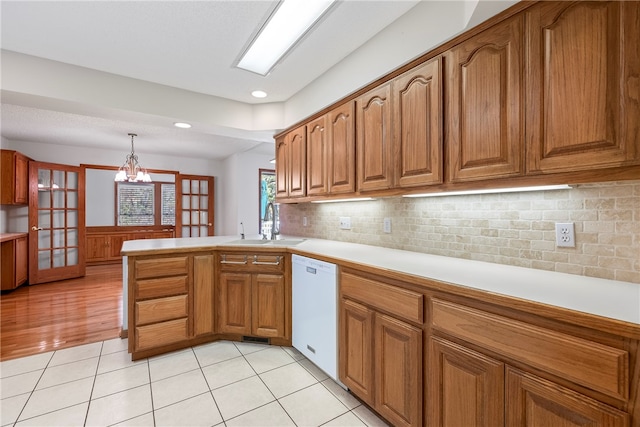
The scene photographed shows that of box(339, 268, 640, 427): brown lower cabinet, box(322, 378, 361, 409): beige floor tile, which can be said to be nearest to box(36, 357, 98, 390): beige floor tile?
box(322, 378, 361, 409): beige floor tile

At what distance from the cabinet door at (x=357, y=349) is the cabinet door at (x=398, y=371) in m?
0.06

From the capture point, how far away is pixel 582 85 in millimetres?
1119

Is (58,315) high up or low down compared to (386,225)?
down

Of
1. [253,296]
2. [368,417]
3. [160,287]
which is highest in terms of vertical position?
[160,287]

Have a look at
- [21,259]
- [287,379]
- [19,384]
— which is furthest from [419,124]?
[21,259]

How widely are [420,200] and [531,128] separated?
35.2 inches

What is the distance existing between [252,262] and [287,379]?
968mm

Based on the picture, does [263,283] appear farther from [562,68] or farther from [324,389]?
[562,68]

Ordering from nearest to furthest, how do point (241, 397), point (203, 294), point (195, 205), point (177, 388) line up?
point (241, 397) → point (177, 388) → point (203, 294) → point (195, 205)

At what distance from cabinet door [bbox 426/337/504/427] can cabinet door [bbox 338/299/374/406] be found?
1.31ft

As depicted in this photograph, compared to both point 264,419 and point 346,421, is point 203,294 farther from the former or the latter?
point 346,421

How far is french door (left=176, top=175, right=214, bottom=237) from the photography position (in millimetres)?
6207

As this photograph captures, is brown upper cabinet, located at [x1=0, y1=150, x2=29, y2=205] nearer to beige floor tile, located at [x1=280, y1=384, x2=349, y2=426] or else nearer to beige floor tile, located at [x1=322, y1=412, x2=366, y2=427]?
beige floor tile, located at [x1=280, y1=384, x2=349, y2=426]

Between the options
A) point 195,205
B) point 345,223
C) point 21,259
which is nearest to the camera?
point 345,223
